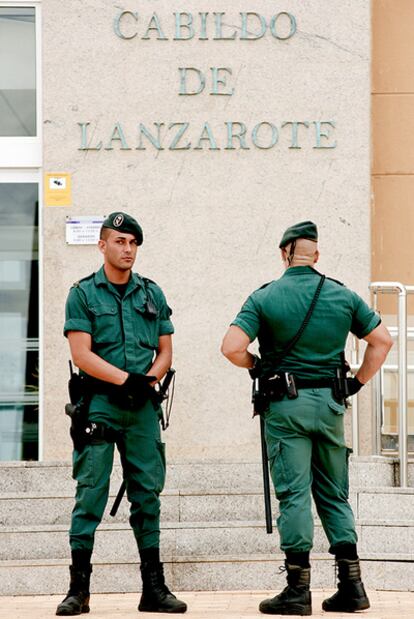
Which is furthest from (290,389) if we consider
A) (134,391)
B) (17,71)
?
(17,71)

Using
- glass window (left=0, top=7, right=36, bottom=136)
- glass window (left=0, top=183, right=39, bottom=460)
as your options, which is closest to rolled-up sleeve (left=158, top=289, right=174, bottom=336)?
glass window (left=0, top=183, right=39, bottom=460)

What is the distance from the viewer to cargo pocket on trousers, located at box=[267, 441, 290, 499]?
6.79 m

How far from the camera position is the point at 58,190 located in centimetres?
1051

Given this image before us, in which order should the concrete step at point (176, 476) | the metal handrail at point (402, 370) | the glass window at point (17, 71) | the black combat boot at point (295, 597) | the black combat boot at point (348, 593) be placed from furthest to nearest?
the glass window at point (17, 71) < the concrete step at point (176, 476) < the metal handrail at point (402, 370) < the black combat boot at point (348, 593) < the black combat boot at point (295, 597)

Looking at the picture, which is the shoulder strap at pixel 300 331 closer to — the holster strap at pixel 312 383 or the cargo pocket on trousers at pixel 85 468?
the holster strap at pixel 312 383

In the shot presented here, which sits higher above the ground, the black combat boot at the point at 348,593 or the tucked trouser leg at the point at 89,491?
the tucked trouser leg at the point at 89,491

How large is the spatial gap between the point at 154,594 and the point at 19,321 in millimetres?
4274

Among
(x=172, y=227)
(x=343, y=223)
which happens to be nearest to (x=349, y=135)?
(x=343, y=223)

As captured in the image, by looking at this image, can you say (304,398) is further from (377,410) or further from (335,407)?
(377,410)

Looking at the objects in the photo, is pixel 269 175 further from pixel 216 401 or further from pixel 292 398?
pixel 292 398

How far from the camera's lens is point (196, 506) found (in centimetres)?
859

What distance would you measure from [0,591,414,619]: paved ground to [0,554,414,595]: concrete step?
7 centimetres

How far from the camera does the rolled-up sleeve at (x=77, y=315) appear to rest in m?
7.04

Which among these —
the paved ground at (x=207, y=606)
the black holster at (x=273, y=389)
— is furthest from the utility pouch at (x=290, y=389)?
the paved ground at (x=207, y=606)
